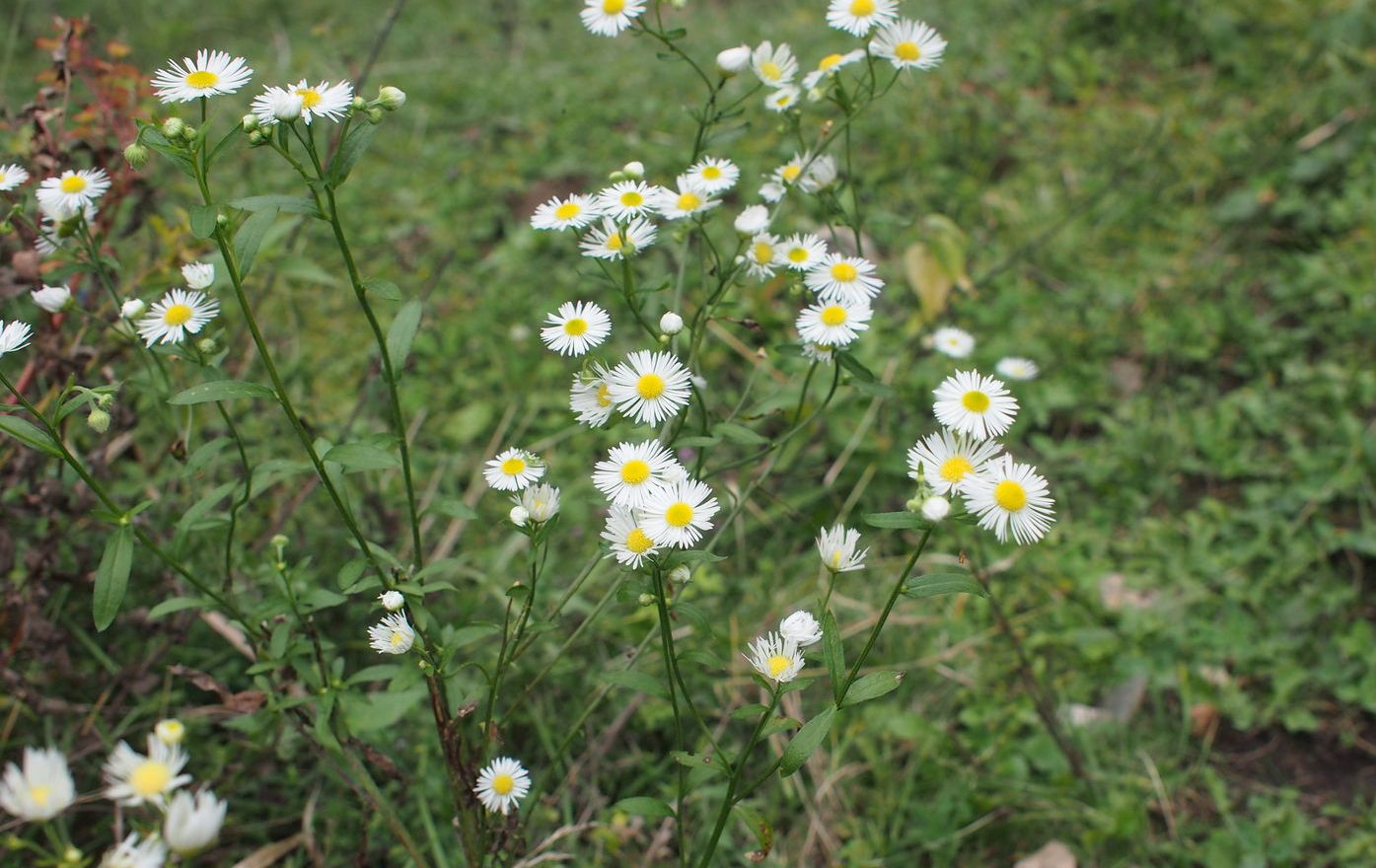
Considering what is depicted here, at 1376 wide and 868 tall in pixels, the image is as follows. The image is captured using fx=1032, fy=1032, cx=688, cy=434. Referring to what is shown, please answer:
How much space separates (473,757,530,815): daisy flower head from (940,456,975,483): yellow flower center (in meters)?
0.59

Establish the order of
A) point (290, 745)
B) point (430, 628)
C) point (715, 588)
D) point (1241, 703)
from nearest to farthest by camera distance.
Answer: point (430, 628) → point (290, 745) → point (1241, 703) → point (715, 588)

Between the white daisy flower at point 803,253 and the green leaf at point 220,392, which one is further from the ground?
the white daisy flower at point 803,253

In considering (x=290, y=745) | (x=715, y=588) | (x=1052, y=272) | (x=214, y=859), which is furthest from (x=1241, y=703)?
(x=214, y=859)

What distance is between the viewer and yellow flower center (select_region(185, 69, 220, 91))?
111 cm

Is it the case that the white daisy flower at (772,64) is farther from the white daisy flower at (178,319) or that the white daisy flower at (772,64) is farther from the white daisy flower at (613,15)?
the white daisy flower at (178,319)

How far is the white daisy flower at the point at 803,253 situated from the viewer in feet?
4.14

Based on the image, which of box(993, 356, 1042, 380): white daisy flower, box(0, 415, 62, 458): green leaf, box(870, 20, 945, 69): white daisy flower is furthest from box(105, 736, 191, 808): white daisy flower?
box(993, 356, 1042, 380): white daisy flower

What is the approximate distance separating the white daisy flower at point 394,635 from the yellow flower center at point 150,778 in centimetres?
32

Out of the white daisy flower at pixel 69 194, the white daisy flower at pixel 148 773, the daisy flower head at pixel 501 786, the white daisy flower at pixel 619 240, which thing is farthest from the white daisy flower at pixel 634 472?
the white daisy flower at pixel 69 194

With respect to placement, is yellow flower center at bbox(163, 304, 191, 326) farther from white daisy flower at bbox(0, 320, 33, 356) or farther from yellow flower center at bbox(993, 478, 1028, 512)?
yellow flower center at bbox(993, 478, 1028, 512)

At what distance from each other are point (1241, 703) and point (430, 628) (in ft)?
4.77

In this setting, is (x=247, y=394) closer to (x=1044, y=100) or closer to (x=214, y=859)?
(x=214, y=859)

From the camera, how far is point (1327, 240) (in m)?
2.69

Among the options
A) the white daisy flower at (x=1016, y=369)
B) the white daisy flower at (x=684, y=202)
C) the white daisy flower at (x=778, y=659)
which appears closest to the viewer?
the white daisy flower at (x=778, y=659)
